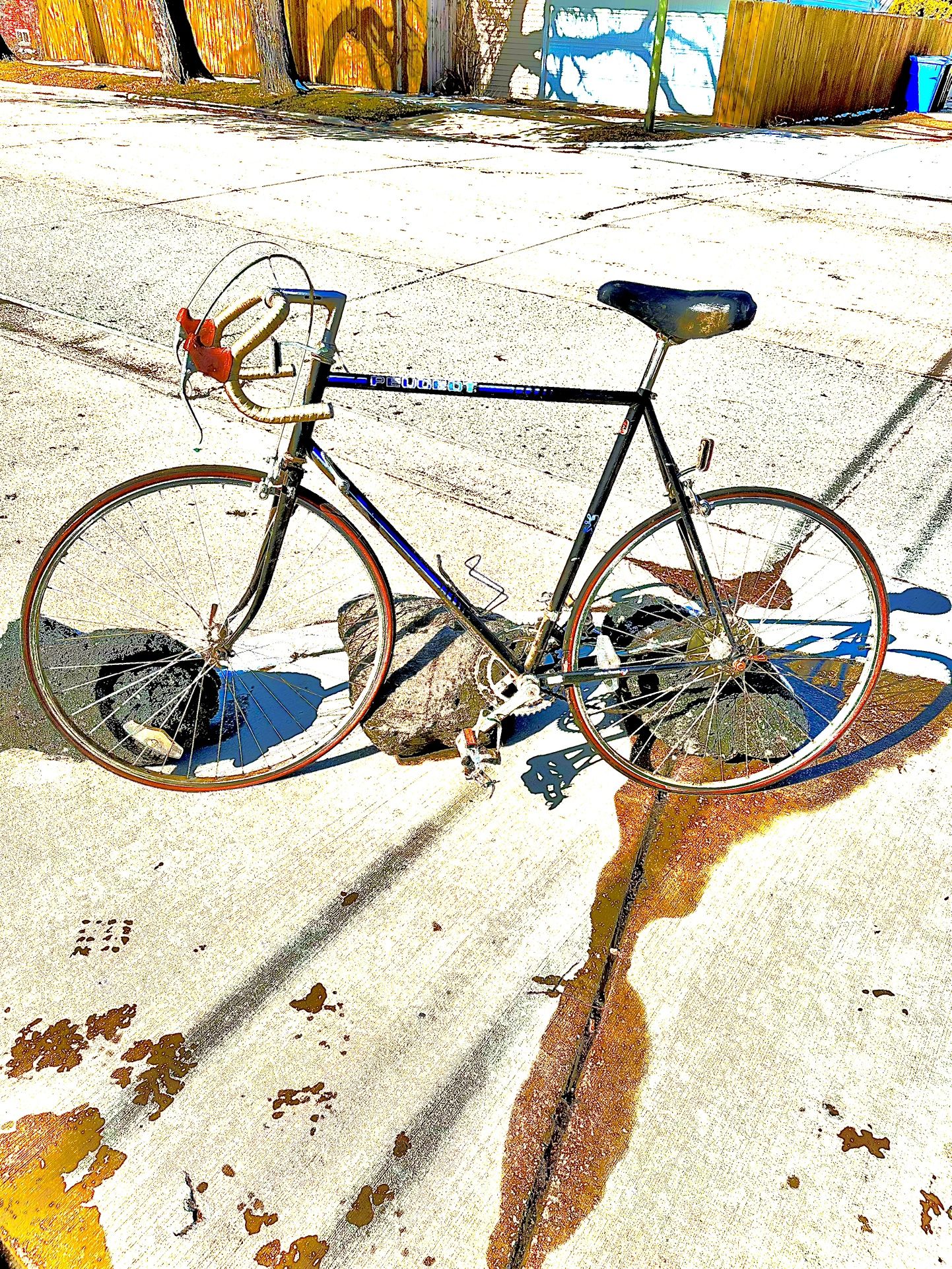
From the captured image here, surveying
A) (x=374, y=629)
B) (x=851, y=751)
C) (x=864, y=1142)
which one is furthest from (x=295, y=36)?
(x=864, y=1142)

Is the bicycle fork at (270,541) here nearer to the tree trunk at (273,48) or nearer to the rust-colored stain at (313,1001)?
the rust-colored stain at (313,1001)

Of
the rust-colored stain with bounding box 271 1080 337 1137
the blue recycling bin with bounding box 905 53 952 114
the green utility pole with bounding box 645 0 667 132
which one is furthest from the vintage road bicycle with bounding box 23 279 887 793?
the blue recycling bin with bounding box 905 53 952 114

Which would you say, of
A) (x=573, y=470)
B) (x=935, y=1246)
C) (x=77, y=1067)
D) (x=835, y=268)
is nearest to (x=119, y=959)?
(x=77, y=1067)

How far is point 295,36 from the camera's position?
17.4 m

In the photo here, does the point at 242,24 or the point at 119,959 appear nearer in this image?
the point at 119,959

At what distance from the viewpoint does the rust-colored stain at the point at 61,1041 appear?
191cm

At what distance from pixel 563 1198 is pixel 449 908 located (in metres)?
0.69

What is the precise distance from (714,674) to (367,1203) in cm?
155

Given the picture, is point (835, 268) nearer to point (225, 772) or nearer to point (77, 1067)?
point (225, 772)

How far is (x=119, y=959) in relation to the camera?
2.13 meters

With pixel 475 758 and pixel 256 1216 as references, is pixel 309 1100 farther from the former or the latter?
pixel 475 758

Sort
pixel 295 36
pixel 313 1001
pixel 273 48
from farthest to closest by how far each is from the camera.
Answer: pixel 295 36
pixel 273 48
pixel 313 1001

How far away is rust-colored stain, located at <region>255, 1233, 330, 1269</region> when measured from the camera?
1.63 meters

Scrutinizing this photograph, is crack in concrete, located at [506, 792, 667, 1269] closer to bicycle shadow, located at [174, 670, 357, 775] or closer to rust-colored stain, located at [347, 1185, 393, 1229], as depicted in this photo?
rust-colored stain, located at [347, 1185, 393, 1229]
